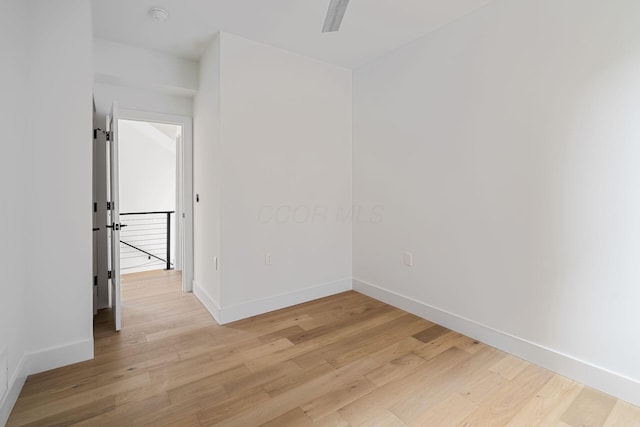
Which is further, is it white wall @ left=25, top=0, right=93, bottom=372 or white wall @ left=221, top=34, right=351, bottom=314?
white wall @ left=221, top=34, right=351, bottom=314

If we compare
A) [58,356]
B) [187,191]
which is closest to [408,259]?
[187,191]

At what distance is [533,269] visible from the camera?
85.0 inches

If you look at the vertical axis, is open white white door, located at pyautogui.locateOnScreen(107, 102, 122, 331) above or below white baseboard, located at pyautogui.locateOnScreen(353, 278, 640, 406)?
above

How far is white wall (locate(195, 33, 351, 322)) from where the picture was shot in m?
2.87

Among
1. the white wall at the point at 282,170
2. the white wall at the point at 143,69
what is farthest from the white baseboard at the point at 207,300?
the white wall at the point at 143,69

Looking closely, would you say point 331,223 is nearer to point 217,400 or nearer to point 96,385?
point 217,400

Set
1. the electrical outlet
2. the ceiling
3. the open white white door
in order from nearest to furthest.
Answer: the ceiling, the open white white door, the electrical outlet

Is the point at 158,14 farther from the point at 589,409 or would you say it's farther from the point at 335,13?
the point at 589,409

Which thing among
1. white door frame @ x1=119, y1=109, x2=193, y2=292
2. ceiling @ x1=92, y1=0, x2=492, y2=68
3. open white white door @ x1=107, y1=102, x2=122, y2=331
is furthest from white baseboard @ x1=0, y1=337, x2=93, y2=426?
ceiling @ x1=92, y1=0, x2=492, y2=68

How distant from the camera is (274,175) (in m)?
3.14

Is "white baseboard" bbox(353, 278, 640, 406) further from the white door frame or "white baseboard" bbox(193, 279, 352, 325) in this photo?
the white door frame

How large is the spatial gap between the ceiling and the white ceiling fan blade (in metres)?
0.88

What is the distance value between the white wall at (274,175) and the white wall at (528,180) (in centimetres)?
73

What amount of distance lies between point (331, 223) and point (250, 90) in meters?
1.68
